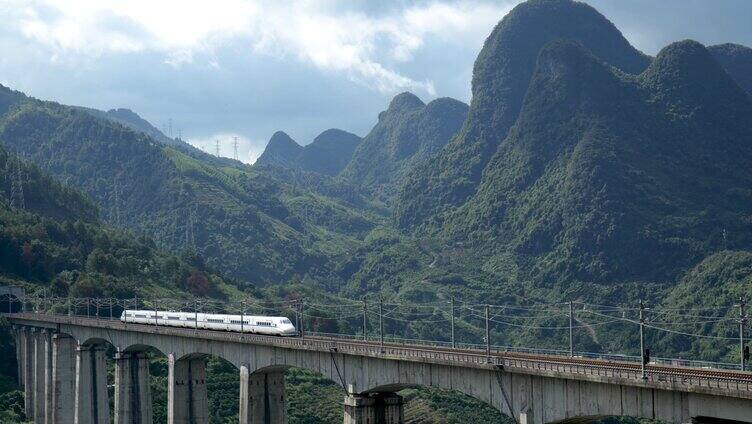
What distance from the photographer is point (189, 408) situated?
8338 centimetres

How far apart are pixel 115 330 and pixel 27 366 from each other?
26.0m

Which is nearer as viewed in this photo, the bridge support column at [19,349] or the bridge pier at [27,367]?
the bridge pier at [27,367]

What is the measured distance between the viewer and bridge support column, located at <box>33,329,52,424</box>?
109 metres

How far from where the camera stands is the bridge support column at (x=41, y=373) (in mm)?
109438

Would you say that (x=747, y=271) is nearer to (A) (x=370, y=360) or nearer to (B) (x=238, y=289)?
(B) (x=238, y=289)

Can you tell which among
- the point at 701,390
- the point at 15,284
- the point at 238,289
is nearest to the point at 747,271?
the point at 238,289

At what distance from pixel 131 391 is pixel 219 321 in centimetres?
1241

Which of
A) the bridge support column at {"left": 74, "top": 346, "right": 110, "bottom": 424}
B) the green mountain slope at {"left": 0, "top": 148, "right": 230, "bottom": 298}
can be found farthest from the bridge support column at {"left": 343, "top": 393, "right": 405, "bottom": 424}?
the green mountain slope at {"left": 0, "top": 148, "right": 230, "bottom": 298}

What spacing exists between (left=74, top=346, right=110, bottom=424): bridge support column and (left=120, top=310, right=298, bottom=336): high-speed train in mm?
5705

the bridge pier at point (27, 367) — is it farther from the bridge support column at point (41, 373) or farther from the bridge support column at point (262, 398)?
the bridge support column at point (262, 398)

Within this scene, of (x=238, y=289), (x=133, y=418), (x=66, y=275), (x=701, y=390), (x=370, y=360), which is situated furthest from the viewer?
(x=238, y=289)

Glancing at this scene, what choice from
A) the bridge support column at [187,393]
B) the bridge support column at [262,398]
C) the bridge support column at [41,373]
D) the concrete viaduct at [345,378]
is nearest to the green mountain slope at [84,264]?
the concrete viaduct at [345,378]

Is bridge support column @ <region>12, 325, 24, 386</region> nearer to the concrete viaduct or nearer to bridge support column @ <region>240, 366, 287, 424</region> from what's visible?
the concrete viaduct

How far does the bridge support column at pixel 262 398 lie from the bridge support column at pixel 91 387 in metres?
33.0
